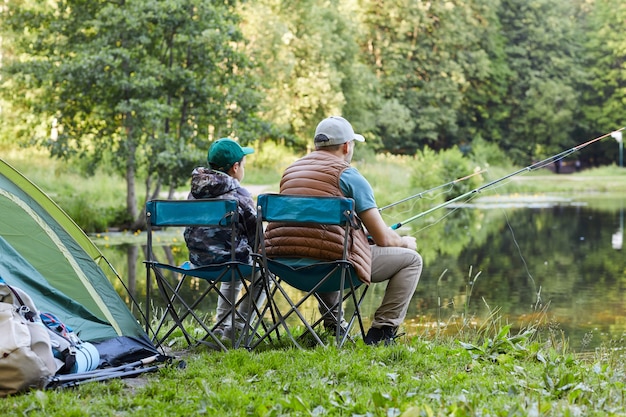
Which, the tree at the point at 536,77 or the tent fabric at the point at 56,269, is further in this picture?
the tree at the point at 536,77

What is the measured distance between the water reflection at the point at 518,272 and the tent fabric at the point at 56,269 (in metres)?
1.97

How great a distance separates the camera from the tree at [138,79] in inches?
573

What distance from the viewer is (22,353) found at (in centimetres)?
340

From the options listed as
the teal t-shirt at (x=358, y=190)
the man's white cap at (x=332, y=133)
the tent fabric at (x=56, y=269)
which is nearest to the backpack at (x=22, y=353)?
the tent fabric at (x=56, y=269)

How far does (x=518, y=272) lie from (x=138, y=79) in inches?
269

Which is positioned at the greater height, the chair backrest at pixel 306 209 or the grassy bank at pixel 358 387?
the chair backrest at pixel 306 209

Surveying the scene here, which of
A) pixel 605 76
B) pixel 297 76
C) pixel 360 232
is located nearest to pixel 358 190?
pixel 360 232

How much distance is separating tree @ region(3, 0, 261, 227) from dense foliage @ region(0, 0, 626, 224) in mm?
28

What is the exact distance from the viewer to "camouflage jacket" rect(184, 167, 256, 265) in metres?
4.63

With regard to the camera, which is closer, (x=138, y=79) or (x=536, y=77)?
(x=138, y=79)

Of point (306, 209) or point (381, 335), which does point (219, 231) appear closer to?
point (306, 209)

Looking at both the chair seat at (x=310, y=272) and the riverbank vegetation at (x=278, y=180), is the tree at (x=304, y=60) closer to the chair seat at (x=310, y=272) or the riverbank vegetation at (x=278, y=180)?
the riverbank vegetation at (x=278, y=180)

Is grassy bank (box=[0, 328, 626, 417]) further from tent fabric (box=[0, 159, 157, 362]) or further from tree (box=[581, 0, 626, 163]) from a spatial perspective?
tree (box=[581, 0, 626, 163])

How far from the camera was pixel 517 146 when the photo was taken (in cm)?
4325
